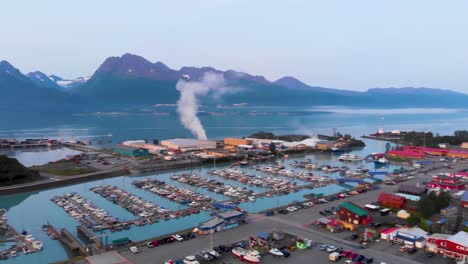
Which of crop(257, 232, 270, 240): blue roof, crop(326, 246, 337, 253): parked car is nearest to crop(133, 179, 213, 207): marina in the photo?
crop(257, 232, 270, 240): blue roof

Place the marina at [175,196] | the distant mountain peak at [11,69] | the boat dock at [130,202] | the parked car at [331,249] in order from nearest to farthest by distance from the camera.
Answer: the parked car at [331,249]
the marina at [175,196]
the boat dock at [130,202]
the distant mountain peak at [11,69]

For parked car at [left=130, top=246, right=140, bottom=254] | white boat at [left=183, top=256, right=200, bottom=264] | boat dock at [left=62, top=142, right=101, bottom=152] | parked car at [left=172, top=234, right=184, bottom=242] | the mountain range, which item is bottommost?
boat dock at [left=62, top=142, right=101, bottom=152]

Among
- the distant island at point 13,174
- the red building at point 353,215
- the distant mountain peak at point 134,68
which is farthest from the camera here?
the distant mountain peak at point 134,68

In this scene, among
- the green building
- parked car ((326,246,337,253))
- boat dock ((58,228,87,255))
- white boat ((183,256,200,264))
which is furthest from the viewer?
the green building

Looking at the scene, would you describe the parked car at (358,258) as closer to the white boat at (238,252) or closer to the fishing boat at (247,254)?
the fishing boat at (247,254)

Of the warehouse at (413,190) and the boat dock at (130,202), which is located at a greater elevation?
the warehouse at (413,190)

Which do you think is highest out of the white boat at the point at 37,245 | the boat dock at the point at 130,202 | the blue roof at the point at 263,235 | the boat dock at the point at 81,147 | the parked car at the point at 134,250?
Result: the blue roof at the point at 263,235

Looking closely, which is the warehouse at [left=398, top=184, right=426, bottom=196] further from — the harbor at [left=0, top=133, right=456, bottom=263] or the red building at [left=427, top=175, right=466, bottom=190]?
the harbor at [left=0, top=133, right=456, bottom=263]

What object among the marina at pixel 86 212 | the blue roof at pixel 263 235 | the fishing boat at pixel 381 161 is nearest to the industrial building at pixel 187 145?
the fishing boat at pixel 381 161
